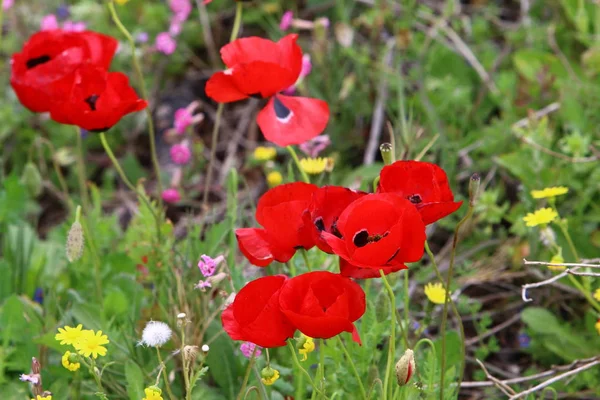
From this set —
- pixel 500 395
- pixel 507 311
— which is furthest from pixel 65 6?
pixel 500 395

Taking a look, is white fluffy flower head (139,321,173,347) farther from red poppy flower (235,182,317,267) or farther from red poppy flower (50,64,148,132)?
red poppy flower (50,64,148,132)

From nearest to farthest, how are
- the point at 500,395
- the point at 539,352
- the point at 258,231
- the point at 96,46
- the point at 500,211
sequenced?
the point at 258,231, the point at 96,46, the point at 500,395, the point at 539,352, the point at 500,211

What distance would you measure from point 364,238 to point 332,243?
0.25 feet

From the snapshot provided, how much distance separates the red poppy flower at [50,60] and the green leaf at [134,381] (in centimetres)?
55

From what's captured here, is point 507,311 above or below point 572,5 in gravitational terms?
below

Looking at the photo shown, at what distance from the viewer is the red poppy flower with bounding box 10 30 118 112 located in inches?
71.7

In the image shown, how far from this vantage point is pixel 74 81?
69.4 inches

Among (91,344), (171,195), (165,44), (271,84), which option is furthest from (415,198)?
(165,44)

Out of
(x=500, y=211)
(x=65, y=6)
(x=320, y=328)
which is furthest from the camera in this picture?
(x=65, y=6)

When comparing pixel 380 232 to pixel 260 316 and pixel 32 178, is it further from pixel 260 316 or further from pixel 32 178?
pixel 32 178

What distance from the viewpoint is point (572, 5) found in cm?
299

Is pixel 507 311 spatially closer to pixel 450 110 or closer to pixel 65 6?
pixel 450 110

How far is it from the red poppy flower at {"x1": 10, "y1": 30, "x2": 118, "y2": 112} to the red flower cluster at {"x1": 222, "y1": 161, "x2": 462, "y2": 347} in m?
0.65

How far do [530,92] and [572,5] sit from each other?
1.09 feet
